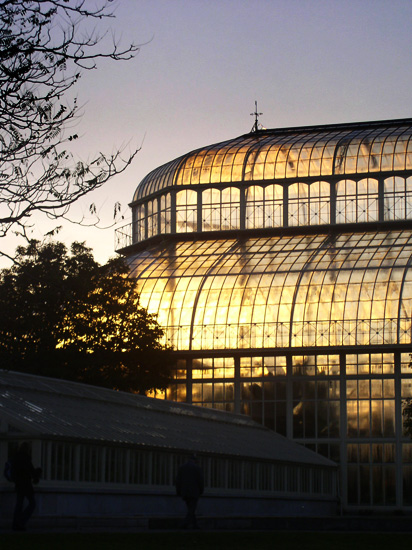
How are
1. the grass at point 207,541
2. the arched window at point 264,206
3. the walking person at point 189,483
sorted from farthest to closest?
the arched window at point 264,206
the walking person at point 189,483
the grass at point 207,541

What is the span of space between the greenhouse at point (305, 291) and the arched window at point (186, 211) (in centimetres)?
9

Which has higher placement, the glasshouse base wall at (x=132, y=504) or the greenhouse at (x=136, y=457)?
the greenhouse at (x=136, y=457)

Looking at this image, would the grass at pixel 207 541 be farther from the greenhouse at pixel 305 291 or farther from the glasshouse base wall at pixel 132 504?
the greenhouse at pixel 305 291

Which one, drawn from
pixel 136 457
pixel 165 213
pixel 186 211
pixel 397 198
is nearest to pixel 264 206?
pixel 186 211

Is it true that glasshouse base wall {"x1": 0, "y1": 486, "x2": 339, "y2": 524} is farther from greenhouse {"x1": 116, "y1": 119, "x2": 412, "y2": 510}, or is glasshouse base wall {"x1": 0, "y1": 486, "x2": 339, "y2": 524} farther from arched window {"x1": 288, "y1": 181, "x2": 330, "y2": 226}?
arched window {"x1": 288, "y1": 181, "x2": 330, "y2": 226}

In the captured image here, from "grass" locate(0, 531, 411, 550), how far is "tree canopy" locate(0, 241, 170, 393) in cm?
2716

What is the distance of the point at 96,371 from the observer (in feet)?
204

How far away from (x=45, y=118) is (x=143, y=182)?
59658 mm

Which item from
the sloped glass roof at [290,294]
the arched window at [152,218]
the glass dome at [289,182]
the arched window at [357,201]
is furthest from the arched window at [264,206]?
the arched window at [152,218]

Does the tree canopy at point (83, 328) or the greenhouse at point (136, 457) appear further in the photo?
the tree canopy at point (83, 328)

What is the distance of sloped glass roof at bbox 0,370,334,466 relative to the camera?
41.5 metres

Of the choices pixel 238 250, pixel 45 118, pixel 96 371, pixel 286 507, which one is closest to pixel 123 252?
pixel 238 250

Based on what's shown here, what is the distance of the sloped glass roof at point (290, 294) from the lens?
67.8 metres

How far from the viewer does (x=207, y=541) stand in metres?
28.8
